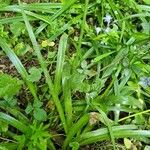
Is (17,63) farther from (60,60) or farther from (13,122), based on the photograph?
(13,122)

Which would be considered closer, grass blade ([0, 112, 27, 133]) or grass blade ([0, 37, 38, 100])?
grass blade ([0, 112, 27, 133])

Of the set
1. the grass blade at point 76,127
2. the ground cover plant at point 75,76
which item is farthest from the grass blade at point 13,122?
the grass blade at point 76,127

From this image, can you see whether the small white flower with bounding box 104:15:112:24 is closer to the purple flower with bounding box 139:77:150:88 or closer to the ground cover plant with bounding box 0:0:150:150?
the ground cover plant with bounding box 0:0:150:150

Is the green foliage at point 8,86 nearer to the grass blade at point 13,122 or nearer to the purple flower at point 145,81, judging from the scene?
the grass blade at point 13,122

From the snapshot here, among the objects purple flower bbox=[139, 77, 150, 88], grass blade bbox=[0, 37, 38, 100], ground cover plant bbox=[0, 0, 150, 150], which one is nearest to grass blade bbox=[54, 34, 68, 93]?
ground cover plant bbox=[0, 0, 150, 150]

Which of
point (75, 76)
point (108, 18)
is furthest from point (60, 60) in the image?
point (108, 18)

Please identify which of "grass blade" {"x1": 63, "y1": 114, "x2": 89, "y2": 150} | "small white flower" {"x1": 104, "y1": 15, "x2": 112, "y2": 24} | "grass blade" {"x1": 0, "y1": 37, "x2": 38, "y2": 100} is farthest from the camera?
"small white flower" {"x1": 104, "y1": 15, "x2": 112, "y2": 24}

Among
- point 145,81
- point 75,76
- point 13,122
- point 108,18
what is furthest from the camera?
point 108,18

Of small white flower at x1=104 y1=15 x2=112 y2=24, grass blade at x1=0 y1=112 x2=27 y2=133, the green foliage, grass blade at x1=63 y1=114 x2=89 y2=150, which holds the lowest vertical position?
grass blade at x1=63 y1=114 x2=89 y2=150

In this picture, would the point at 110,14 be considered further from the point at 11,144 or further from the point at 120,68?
the point at 11,144

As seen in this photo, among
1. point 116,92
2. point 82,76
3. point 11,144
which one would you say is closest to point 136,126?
point 116,92
